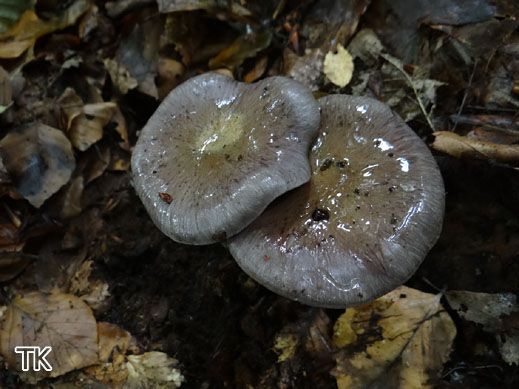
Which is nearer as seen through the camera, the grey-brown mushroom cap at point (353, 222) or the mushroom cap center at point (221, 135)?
the grey-brown mushroom cap at point (353, 222)

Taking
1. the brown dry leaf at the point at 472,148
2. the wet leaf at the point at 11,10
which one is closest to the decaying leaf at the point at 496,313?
the brown dry leaf at the point at 472,148

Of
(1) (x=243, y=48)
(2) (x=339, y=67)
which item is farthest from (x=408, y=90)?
(1) (x=243, y=48)

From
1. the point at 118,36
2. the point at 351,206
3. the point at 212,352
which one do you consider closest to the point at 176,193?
the point at 351,206

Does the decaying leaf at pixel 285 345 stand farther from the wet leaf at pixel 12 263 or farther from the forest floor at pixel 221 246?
the wet leaf at pixel 12 263

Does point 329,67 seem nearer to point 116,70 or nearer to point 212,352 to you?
point 116,70

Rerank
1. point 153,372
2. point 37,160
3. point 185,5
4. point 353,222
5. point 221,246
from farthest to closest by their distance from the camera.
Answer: point 185,5 → point 37,160 → point 221,246 → point 153,372 → point 353,222

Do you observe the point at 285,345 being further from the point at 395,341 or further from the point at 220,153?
the point at 220,153

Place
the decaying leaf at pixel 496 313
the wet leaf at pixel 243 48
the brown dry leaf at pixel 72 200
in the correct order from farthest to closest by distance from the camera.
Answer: the wet leaf at pixel 243 48 < the brown dry leaf at pixel 72 200 < the decaying leaf at pixel 496 313
